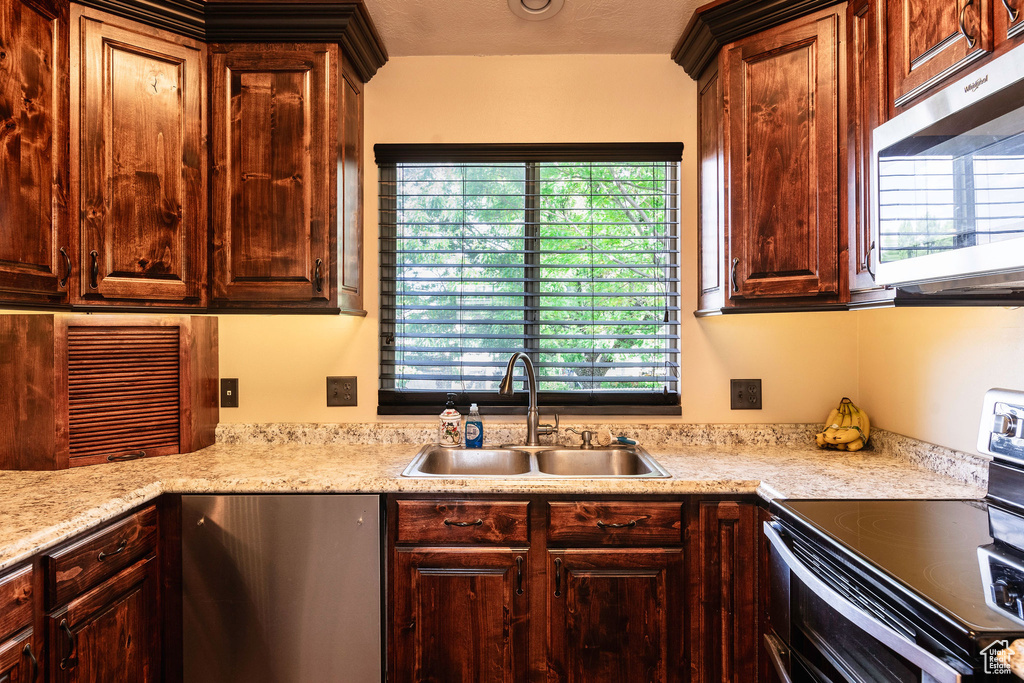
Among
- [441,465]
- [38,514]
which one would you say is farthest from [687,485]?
[38,514]

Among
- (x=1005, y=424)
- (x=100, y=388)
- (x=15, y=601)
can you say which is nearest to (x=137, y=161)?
(x=100, y=388)

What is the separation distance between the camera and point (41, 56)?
1.60m

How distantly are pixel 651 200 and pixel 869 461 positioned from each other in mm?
1238

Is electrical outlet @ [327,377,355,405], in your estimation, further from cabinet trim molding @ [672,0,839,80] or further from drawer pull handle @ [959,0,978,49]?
drawer pull handle @ [959,0,978,49]

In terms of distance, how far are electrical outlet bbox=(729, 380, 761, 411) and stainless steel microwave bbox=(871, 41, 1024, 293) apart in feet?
2.81

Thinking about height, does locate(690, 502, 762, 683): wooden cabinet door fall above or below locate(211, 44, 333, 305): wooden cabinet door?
below

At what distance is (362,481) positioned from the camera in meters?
1.64

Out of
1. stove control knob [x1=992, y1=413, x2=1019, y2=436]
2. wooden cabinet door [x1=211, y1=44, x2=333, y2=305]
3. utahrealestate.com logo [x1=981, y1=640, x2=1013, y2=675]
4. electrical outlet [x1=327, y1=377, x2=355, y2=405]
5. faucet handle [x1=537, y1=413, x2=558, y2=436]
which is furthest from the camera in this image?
electrical outlet [x1=327, y1=377, x2=355, y2=405]

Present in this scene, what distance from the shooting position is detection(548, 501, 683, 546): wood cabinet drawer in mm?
1647

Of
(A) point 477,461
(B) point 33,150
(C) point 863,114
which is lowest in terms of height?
(A) point 477,461

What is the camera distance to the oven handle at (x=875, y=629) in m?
0.86

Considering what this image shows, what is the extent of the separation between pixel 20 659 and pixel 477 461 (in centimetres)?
129

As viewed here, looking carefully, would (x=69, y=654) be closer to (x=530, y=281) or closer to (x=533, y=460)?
(x=533, y=460)

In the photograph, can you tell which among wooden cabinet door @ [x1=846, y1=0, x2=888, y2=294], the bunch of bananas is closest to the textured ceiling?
wooden cabinet door @ [x1=846, y1=0, x2=888, y2=294]
